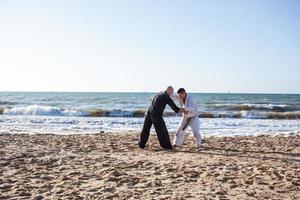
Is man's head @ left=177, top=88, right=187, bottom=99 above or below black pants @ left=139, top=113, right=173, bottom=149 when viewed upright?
above

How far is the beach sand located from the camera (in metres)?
5.09

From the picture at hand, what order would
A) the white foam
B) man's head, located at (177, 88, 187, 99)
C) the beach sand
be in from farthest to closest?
1. the white foam
2. man's head, located at (177, 88, 187, 99)
3. the beach sand

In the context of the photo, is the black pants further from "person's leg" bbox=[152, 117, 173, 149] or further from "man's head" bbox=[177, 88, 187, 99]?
"man's head" bbox=[177, 88, 187, 99]

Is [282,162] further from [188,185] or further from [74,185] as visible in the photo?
[74,185]

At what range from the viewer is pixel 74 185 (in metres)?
5.44

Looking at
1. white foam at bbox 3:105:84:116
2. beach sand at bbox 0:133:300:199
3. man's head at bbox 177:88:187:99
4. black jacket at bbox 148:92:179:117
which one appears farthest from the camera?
white foam at bbox 3:105:84:116

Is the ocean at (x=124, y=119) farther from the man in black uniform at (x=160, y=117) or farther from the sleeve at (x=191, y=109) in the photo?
the man in black uniform at (x=160, y=117)

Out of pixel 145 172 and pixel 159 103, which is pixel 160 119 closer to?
pixel 159 103

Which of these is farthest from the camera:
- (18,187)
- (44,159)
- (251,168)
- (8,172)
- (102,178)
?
(44,159)

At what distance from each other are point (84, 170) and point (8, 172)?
119cm

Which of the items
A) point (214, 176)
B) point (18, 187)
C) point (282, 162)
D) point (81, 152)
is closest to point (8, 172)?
point (18, 187)

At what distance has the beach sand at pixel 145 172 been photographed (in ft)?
16.7

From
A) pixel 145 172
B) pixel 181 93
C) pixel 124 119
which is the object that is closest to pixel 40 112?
pixel 124 119

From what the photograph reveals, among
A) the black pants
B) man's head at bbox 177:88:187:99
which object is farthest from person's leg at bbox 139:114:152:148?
man's head at bbox 177:88:187:99
